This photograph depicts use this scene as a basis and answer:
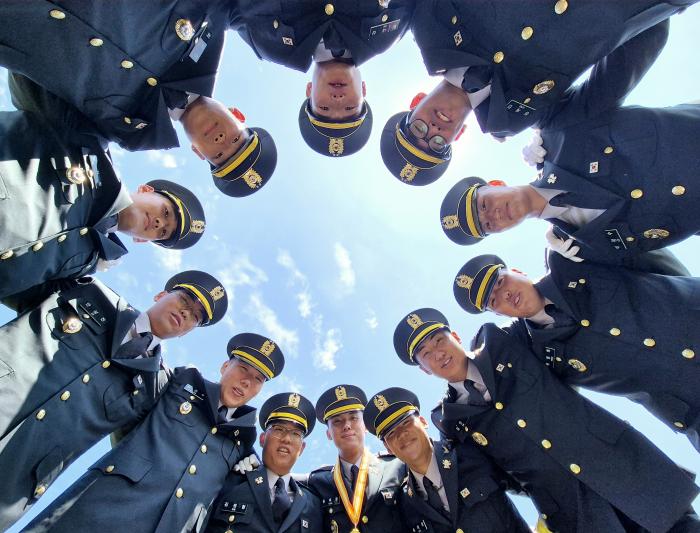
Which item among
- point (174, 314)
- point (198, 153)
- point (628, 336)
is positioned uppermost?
point (198, 153)

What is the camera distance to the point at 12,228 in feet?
12.5

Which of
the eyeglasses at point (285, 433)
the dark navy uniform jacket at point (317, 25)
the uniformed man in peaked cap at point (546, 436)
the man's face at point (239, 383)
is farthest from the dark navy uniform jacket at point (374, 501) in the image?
the dark navy uniform jacket at point (317, 25)

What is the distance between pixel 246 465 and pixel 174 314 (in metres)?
2.30

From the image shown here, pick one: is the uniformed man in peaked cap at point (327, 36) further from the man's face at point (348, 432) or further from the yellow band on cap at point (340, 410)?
the man's face at point (348, 432)

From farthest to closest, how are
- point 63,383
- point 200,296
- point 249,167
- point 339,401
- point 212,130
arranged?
point 339,401 < point 200,296 < point 249,167 < point 212,130 < point 63,383

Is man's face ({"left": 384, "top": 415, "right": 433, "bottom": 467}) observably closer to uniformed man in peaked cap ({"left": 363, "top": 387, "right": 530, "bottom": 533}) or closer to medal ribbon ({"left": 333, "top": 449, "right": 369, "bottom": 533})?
uniformed man in peaked cap ({"left": 363, "top": 387, "right": 530, "bottom": 533})

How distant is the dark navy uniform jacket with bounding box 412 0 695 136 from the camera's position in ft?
14.8

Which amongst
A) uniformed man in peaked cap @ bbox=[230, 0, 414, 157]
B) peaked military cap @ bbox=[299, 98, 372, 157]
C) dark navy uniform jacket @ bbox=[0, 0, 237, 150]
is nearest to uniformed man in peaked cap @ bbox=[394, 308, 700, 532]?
peaked military cap @ bbox=[299, 98, 372, 157]

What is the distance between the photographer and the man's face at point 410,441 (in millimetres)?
5961

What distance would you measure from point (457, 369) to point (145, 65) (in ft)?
17.6

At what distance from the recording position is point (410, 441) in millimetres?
6035

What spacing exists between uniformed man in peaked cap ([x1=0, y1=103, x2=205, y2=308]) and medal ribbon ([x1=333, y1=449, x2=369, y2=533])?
14.0ft

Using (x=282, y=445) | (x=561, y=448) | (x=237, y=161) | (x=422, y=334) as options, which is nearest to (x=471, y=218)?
(x=422, y=334)

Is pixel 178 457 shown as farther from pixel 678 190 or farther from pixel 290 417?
pixel 678 190
